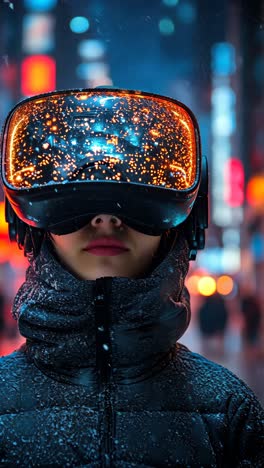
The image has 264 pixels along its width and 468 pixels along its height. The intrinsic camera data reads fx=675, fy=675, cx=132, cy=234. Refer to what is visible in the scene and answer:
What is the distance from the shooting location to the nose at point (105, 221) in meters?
1.99

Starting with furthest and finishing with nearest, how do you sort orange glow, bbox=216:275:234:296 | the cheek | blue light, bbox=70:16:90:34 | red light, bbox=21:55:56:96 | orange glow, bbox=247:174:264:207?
orange glow, bbox=216:275:234:296 < orange glow, bbox=247:174:264:207 < red light, bbox=21:55:56:96 < blue light, bbox=70:16:90:34 < the cheek

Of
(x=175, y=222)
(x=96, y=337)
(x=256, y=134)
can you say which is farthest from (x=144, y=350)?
(x=256, y=134)

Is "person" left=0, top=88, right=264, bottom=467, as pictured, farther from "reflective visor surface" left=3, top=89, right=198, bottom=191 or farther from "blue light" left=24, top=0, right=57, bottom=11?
"blue light" left=24, top=0, right=57, bottom=11

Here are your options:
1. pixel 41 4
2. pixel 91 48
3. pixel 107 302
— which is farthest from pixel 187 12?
pixel 107 302

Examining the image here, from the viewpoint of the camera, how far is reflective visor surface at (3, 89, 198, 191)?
6.65 ft

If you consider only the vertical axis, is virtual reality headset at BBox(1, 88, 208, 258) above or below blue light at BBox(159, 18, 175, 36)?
below

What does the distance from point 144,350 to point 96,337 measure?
0.47 ft

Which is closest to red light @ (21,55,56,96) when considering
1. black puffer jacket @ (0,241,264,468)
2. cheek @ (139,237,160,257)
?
cheek @ (139,237,160,257)

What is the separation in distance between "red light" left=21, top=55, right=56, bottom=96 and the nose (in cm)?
119

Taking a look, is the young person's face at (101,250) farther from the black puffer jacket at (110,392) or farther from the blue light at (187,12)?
the blue light at (187,12)

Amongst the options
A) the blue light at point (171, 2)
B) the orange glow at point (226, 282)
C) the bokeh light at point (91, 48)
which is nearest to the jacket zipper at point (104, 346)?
the bokeh light at point (91, 48)

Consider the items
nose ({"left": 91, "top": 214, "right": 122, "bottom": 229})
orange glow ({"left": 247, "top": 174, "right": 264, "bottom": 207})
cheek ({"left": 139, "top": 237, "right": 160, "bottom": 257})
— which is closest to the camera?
nose ({"left": 91, "top": 214, "right": 122, "bottom": 229})

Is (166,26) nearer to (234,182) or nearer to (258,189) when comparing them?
(258,189)

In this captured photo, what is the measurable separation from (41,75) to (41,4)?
0.65 meters
